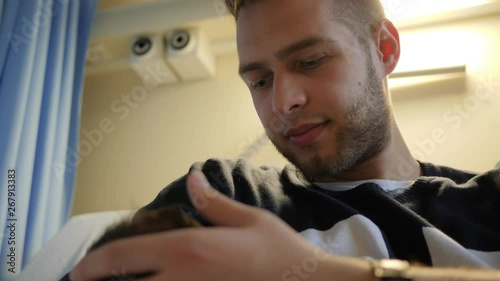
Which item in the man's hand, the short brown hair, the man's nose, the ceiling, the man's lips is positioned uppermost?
the ceiling

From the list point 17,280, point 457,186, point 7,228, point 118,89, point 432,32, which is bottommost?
point 457,186

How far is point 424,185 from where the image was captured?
0.68 m

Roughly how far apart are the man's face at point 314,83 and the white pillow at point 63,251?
34cm

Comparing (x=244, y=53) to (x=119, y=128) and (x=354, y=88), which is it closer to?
(x=354, y=88)

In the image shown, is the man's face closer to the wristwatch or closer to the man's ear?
the man's ear

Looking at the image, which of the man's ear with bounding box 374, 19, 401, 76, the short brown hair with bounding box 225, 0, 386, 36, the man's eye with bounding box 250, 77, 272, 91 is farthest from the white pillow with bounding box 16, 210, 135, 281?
the man's ear with bounding box 374, 19, 401, 76

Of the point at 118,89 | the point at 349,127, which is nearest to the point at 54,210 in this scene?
the point at 118,89

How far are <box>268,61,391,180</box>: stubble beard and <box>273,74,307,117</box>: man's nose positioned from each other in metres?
0.08

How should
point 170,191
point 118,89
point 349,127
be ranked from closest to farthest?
point 170,191 → point 349,127 → point 118,89

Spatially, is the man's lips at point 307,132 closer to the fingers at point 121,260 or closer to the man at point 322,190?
the man at point 322,190

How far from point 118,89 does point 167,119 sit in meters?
0.26

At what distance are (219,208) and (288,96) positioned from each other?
0.40 metres

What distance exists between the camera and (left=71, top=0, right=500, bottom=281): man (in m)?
0.35

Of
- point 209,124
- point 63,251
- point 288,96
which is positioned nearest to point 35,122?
point 63,251
